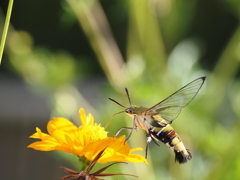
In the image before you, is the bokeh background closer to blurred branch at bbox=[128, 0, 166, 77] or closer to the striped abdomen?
blurred branch at bbox=[128, 0, 166, 77]

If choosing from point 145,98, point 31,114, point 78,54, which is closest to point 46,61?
point 145,98

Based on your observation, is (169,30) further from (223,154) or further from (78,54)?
(78,54)

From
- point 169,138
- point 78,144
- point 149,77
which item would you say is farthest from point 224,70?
point 78,144

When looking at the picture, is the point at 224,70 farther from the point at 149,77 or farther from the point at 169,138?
the point at 169,138

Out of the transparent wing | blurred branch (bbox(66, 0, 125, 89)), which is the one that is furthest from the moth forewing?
blurred branch (bbox(66, 0, 125, 89))

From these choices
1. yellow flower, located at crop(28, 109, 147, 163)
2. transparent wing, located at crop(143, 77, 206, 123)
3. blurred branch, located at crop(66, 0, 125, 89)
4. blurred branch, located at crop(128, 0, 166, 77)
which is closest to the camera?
yellow flower, located at crop(28, 109, 147, 163)

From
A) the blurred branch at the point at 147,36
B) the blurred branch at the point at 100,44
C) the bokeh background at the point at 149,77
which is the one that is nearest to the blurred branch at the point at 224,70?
the bokeh background at the point at 149,77

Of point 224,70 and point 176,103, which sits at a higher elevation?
point 224,70

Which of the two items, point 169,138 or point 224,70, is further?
point 224,70
